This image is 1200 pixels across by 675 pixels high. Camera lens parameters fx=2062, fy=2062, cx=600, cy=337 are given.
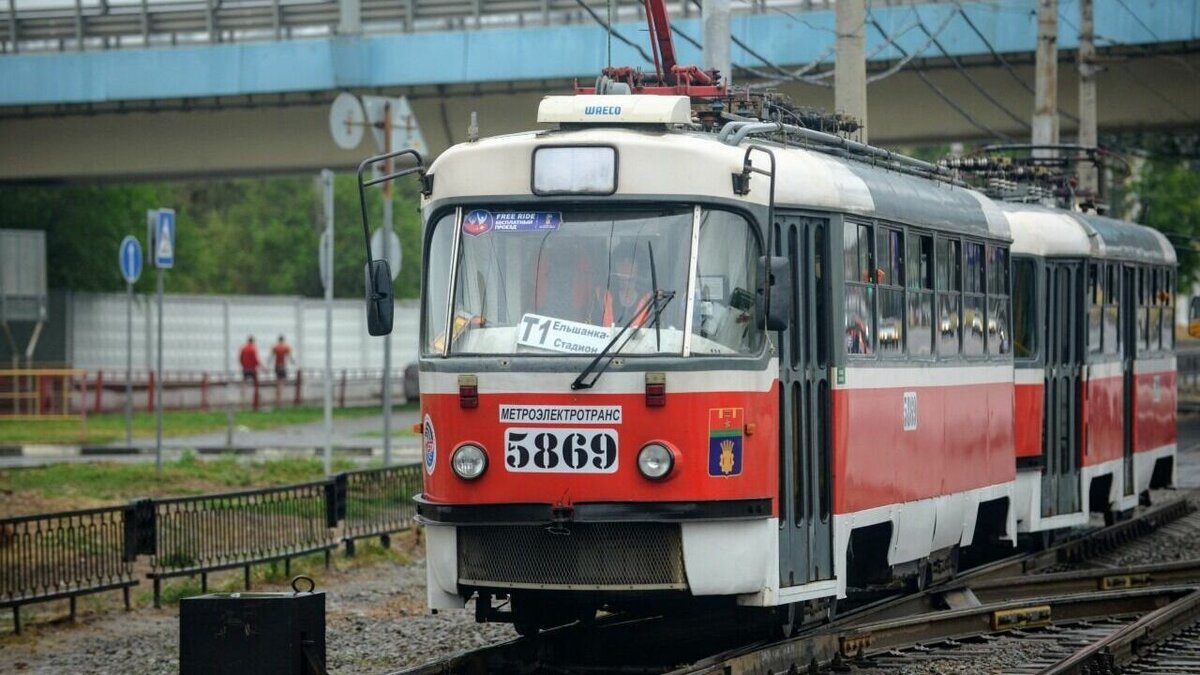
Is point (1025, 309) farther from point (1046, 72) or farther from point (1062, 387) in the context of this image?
point (1046, 72)

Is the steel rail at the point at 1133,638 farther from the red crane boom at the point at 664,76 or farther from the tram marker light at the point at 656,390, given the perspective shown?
the red crane boom at the point at 664,76

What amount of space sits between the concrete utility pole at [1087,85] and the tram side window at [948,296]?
16.8 m

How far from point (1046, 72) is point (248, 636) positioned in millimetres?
20459

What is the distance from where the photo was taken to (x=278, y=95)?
38219 mm

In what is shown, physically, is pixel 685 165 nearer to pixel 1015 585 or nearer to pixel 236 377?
pixel 1015 585

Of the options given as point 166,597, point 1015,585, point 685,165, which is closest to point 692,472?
point 685,165

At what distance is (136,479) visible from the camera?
24.9 metres

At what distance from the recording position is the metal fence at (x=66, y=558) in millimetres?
14766

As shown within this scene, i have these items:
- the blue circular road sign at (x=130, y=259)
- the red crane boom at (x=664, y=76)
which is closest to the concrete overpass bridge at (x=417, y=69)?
the blue circular road sign at (x=130, y=259)

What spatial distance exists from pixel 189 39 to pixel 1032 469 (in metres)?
24.0

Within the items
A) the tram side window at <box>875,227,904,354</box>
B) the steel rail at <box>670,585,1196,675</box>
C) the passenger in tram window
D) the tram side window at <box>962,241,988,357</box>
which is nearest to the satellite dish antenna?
the tram side window at <box>962,241,988,357</box>

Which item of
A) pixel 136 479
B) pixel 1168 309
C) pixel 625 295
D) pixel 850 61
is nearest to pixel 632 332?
pixel 625 295

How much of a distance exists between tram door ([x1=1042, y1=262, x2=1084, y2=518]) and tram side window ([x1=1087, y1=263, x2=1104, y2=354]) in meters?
0.16

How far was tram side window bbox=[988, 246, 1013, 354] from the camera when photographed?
15.6 metres
